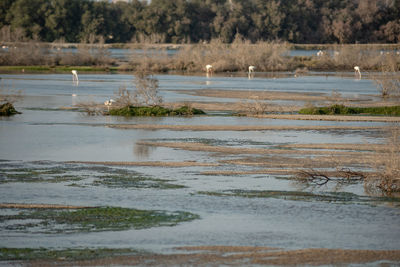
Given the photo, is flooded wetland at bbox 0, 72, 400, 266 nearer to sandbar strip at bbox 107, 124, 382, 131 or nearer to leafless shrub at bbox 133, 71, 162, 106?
sandbar strip at bbox 107, 124, 382, 131

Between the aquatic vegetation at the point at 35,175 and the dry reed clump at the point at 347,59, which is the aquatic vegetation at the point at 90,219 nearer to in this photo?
the aquatic vegetation at the point at 35,175

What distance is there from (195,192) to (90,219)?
107 inches

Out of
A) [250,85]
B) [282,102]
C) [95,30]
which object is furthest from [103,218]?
[95,30]

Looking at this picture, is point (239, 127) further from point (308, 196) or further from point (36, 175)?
point (308, 196)

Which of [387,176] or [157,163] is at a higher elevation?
[387,176]

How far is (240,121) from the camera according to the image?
2653 centimetres

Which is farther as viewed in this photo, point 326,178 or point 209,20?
point 209,20

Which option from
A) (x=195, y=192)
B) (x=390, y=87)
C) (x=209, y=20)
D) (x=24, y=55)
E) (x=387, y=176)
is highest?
(x=209, y=20)

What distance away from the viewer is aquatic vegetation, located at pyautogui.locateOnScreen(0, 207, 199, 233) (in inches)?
467

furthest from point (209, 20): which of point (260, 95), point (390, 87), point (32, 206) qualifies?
point (32, 206)

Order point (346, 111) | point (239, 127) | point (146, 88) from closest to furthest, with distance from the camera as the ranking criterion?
point (239, 127), point (346, 111), point (146, 88)

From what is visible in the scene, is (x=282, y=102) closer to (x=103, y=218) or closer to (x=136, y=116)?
(x=136, y=116)

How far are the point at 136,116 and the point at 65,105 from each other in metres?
5.30

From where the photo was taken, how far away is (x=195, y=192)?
1458cm
